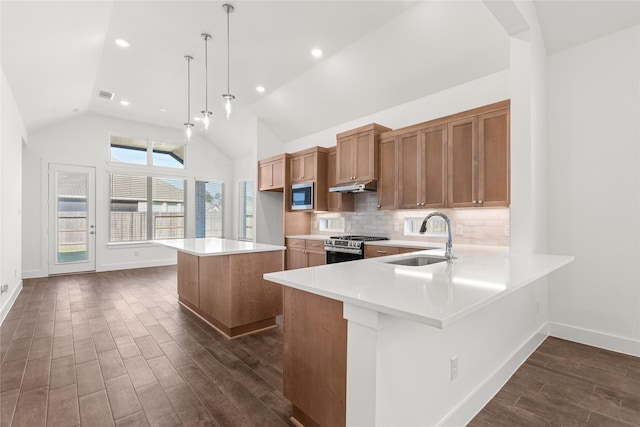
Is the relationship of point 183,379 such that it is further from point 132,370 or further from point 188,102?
point 188,102

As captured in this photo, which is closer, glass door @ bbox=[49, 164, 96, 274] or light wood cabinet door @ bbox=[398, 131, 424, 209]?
light wood cabinet door @ bbox=[398, 131, 424, 209]

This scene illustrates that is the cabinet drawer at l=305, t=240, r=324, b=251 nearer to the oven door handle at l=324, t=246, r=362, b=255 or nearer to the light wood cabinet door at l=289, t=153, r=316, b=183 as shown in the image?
the oven door handle at l=324, t=246, r=362, b=255

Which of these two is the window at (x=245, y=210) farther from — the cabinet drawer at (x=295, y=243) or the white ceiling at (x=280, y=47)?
the white ceiling at (x=280, y=47)

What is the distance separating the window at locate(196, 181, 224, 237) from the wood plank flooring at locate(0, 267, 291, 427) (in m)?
4.15

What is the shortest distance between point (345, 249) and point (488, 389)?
7.99ft

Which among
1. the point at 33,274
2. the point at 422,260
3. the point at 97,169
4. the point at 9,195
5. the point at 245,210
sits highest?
the point at 97,169

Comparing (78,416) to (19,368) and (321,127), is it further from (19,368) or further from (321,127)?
(321,127)

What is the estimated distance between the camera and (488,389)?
6.62 feet

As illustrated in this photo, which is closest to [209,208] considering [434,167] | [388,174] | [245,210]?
[245,210]

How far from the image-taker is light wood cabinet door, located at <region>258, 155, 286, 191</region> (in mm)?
5715

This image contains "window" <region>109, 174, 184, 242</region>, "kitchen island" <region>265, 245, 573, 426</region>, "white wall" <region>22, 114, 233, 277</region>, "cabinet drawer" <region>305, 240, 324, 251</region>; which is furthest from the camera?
"window" <region>109, 174, 184, 242</region>

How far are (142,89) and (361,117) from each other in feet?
12.7

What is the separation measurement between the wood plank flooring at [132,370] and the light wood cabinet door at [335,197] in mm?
2355

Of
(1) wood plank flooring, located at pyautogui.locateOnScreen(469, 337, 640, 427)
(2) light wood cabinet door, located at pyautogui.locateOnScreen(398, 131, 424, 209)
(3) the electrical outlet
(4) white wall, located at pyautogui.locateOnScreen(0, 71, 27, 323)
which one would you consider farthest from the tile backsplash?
(4) white wall, located at pyautogui.locateOnScreen(0, 71, 27, 323)
